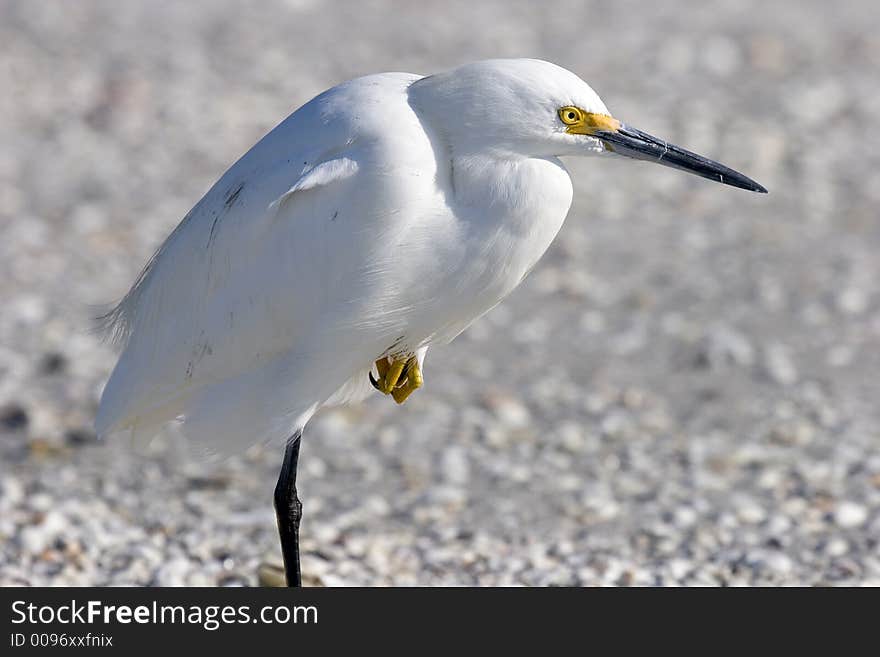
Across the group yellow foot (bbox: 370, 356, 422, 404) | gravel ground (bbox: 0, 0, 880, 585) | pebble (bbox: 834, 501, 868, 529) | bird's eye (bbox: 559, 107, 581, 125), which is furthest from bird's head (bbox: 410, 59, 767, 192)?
pebble (bbox: 834, 501, 868, 529)

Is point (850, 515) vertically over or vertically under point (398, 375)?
under

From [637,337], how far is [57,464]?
268 cm

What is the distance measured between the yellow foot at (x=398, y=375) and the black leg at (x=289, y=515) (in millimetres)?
300

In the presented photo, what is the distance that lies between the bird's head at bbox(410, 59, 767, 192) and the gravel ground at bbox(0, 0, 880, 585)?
1.62 meters

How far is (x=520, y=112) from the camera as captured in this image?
3357mm

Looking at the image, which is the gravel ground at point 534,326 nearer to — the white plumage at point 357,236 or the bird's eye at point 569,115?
the white plumage at point 357,236

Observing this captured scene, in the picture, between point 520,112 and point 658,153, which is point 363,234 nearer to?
point 520,112

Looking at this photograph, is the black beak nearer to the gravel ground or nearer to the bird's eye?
the bird's eye

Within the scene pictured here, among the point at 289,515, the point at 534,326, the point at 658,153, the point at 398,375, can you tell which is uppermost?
the point at 534,326

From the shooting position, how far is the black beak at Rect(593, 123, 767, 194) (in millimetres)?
3471

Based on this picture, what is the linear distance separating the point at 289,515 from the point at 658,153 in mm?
1463

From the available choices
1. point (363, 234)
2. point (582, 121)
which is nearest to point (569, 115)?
point (582, 121)

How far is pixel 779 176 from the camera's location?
27.3ft

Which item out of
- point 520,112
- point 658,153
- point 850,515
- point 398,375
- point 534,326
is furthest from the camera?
point 534,326
